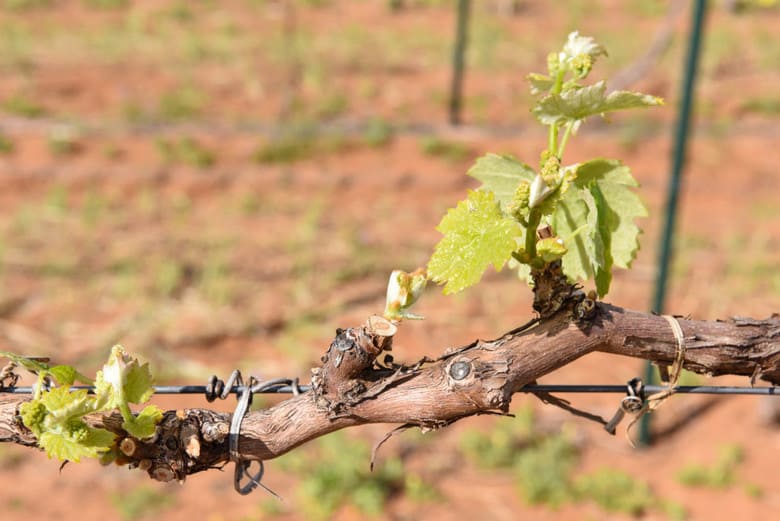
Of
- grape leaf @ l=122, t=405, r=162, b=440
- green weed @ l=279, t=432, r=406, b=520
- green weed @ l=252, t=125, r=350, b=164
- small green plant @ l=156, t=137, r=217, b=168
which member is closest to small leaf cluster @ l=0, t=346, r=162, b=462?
grape leaf @ l=122, t=405, r=162, b=440

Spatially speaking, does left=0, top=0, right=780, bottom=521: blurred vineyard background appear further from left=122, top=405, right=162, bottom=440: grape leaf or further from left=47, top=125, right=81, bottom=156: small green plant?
left=122, top=405, right=162, bottom=440: grape leaf

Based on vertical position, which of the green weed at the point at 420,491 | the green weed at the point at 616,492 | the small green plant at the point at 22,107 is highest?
the small green plant at the point at 22,107

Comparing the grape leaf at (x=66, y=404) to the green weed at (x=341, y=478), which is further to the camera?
the green weed at (x=341, y=478)

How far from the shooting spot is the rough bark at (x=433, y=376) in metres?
1.12

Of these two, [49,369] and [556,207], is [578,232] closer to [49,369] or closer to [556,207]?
[556,207]

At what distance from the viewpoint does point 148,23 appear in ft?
33.7

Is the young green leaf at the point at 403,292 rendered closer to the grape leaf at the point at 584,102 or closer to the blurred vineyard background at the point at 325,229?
the grape leaf at the point at 584,102

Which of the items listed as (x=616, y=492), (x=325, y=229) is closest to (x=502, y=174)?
(x=616, y=492)

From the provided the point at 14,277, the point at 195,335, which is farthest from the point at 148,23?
the point at 195,335

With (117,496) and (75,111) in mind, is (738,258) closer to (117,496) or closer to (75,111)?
(117,496)

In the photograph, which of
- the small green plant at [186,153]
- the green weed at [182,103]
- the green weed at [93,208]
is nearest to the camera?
the green weed at [93,208]

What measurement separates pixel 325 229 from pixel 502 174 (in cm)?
454

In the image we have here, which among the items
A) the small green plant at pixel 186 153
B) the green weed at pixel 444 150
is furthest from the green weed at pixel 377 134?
the small green plant at pixel 186 153

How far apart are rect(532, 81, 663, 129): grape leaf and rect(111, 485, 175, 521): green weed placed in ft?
9.32
